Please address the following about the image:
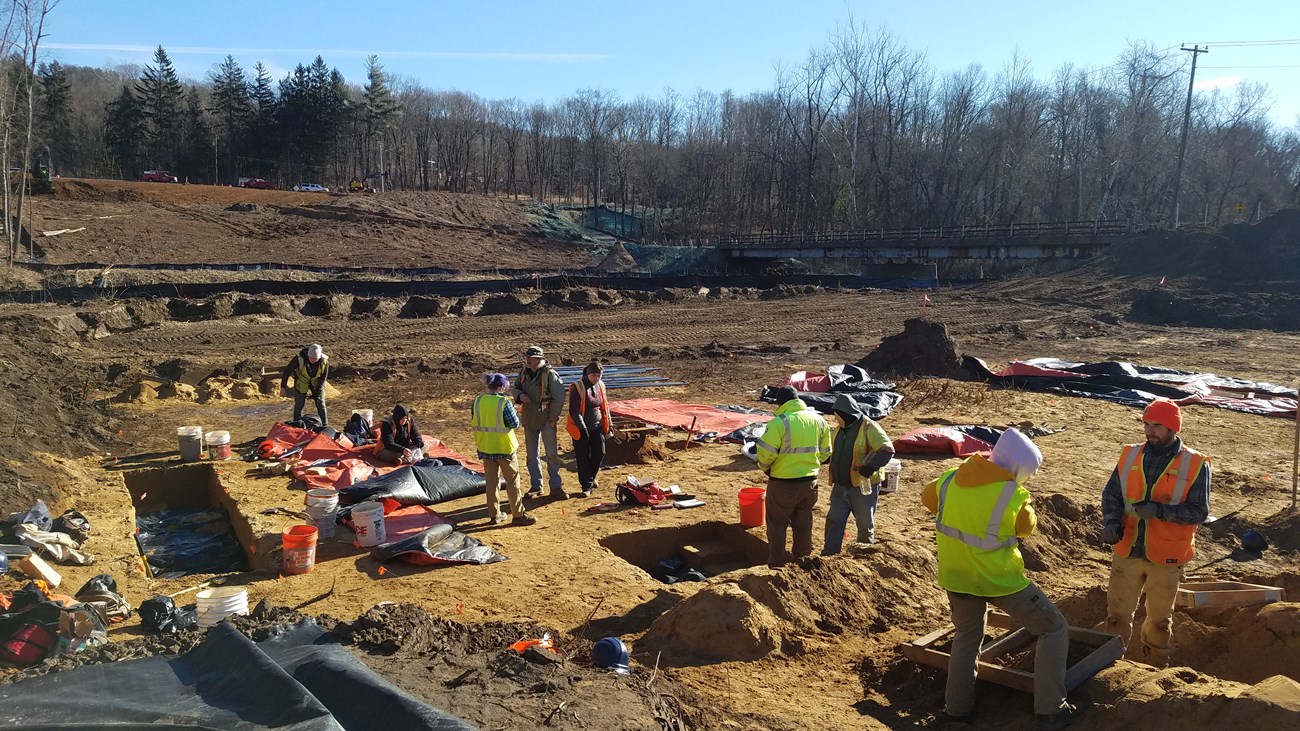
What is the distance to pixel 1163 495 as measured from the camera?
543 cm

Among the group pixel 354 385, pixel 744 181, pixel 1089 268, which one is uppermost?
pixel 744 181

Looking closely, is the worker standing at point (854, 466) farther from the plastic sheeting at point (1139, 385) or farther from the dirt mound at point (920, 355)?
the dirt mound at point (920, 355)

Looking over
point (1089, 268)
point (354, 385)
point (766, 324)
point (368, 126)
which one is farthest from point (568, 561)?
point (368, 126)

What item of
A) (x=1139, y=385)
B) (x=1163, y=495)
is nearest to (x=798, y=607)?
(x=1163, y=495)

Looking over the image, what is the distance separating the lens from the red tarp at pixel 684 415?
14539 millimetres

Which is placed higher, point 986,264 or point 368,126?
point 368,126

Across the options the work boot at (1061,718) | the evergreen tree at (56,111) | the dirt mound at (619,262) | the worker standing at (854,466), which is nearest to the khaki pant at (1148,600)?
the work boot at (1061,718)

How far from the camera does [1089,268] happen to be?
40781mm

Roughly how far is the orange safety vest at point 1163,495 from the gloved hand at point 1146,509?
45 millimetres

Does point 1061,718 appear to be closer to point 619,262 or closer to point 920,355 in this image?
point 920,355

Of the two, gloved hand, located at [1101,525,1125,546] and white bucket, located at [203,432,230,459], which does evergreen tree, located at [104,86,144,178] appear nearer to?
white bucket, located at [203,432,230,459]

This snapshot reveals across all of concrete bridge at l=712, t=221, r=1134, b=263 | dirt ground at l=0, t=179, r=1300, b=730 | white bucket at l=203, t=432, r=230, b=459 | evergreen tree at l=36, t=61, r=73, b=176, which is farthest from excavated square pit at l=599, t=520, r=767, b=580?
evergreen tree at l=36, t=61, r=73, b=176

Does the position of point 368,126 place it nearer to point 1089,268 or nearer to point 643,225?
point 643,225

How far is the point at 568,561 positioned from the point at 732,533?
214cm
